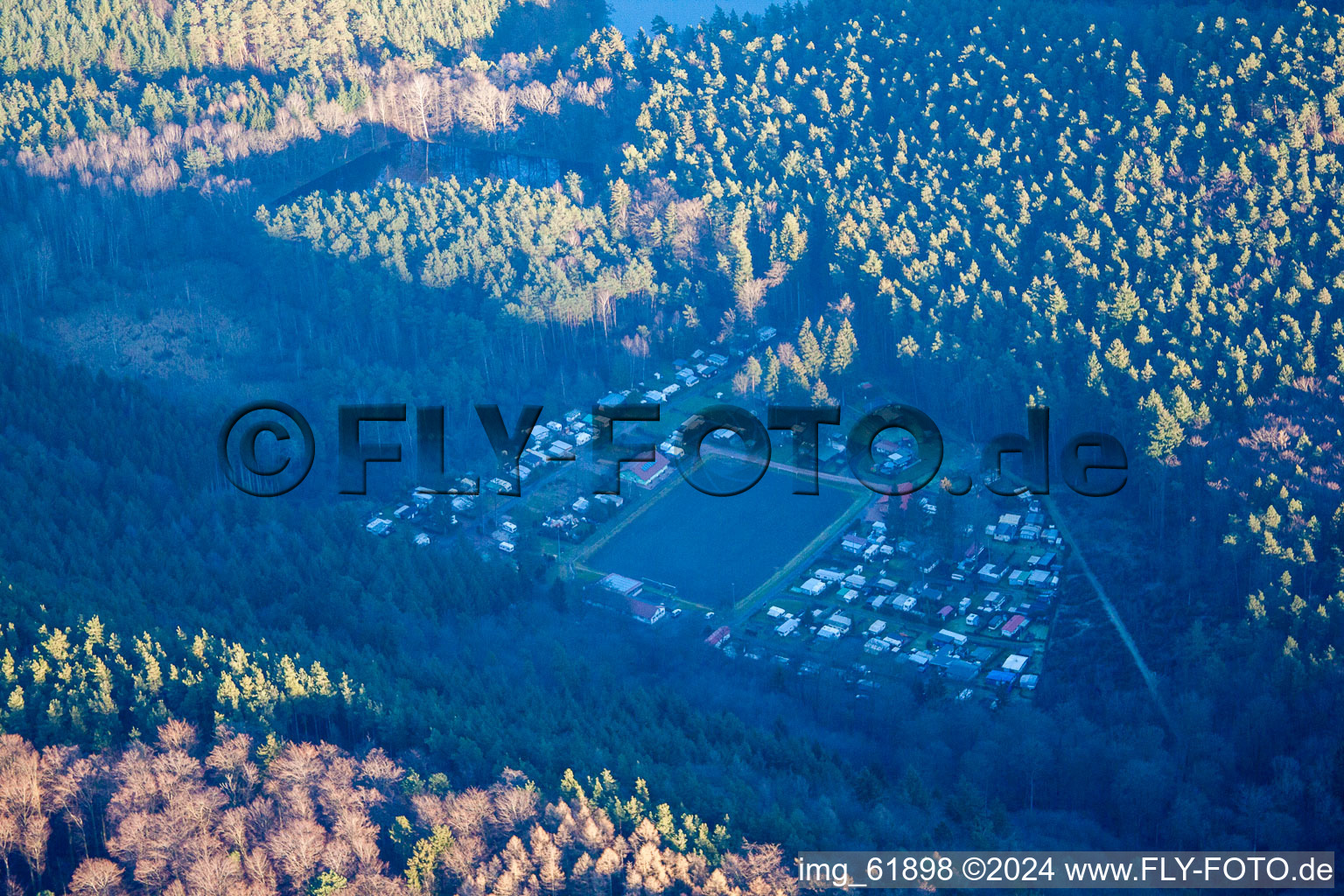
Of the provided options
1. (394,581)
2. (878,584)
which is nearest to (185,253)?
(394,581)

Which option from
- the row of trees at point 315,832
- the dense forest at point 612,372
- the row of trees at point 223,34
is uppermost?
the row of trees at point 223,34

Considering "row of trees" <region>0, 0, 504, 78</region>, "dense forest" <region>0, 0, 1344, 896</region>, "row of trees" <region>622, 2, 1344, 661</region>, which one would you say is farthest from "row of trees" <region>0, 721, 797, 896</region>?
"row of trees" <region>0, 0, 504, 78</region>

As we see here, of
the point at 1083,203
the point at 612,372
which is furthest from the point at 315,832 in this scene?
the point at 1083,203

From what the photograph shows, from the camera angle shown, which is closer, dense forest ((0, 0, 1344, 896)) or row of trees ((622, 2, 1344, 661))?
dense forest ((0, 0, 1344, 896))

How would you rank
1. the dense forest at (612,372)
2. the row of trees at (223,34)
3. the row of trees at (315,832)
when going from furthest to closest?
the row of trees at (223,34) → the dense forest at (612,372) → the row of trees at (315,832)

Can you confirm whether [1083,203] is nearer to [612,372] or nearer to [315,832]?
[612,372]

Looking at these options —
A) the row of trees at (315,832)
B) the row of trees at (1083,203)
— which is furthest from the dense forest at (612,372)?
the row of trees at (1083,203)

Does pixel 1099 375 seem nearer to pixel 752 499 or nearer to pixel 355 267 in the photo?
pixel 752 499

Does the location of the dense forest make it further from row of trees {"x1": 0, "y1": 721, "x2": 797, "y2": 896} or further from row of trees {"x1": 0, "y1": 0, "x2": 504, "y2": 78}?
row of trees {"x1": 0, "y1": 0, "x2": 504, "y2": 78}

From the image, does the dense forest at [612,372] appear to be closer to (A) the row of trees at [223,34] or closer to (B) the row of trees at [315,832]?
(B) the row of trees at [315,832]
